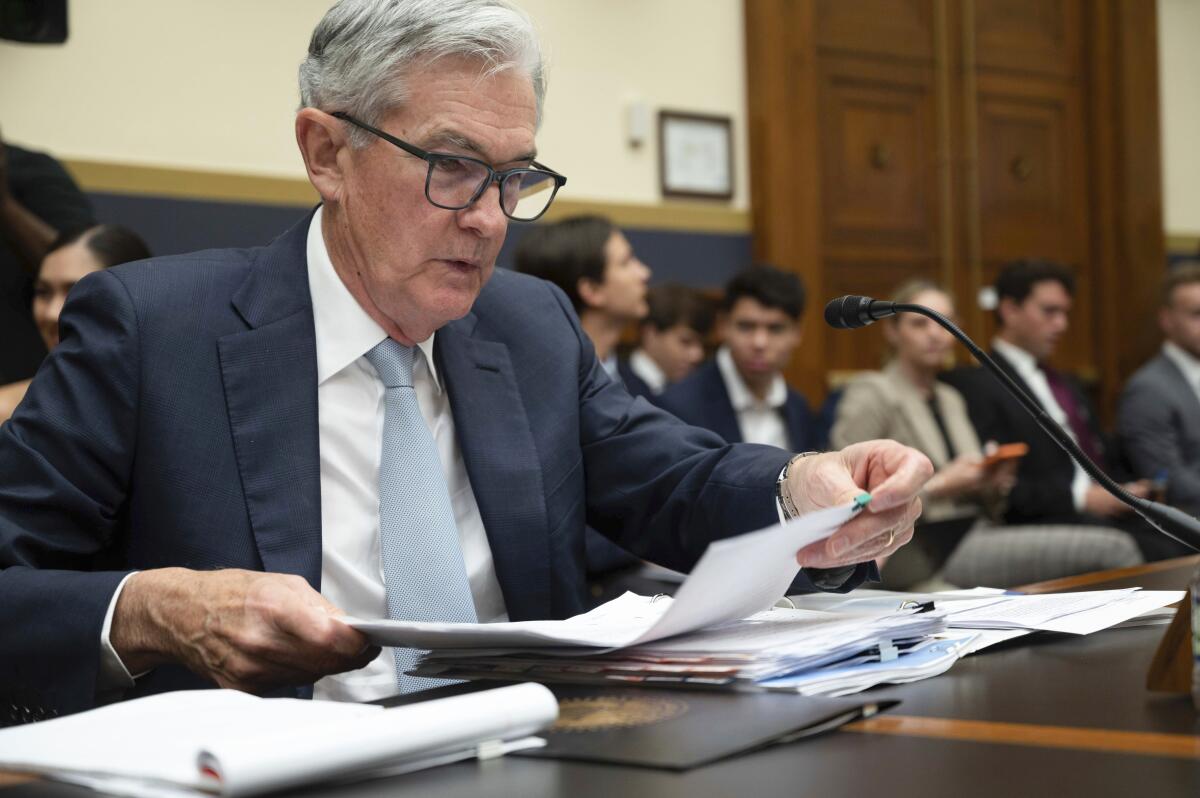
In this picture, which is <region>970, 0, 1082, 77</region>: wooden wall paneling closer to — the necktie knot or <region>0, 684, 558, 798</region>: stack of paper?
the necktie knot

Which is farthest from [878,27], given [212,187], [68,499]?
[68,499]

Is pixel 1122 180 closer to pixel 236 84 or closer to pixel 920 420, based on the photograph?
pixel 920 420

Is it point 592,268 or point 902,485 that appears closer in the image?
point 902,485

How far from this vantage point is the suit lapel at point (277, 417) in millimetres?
1294

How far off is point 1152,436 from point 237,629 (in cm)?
422

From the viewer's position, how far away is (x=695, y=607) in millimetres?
987

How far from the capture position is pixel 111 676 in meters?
1.16

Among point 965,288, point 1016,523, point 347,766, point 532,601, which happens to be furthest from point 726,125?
point 347,766

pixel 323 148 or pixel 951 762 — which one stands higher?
pixel 323 148

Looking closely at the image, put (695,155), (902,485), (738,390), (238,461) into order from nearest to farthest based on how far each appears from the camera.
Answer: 1. (902,485)
2. (238,461)
3. (738,390)
4. (695,155)

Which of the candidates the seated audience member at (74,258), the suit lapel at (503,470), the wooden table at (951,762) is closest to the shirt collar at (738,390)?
the seated audience member at (74,258)

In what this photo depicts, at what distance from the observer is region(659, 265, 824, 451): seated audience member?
4.04 meters

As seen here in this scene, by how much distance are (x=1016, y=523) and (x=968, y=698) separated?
11.2 feet

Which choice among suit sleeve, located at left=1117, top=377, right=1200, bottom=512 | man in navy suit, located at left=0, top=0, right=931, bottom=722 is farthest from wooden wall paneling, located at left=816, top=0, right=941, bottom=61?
man in navy suit, located at left=0, top=0, right=931, bottom=722
